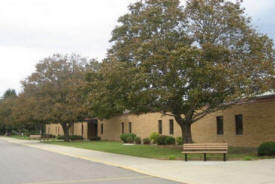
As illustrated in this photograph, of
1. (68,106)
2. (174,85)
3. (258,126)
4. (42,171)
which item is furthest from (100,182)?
(68,106)

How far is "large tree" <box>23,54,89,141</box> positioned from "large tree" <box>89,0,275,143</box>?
840 inches

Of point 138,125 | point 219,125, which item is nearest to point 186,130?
point 219,125

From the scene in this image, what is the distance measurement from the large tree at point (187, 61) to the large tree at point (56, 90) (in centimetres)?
2134

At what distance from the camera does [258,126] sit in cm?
2436

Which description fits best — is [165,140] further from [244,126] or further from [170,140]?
[244,126]

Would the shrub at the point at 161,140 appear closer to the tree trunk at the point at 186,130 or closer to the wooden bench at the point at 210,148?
the tree trunk at the point at 186,130

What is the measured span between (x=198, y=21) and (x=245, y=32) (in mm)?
2759

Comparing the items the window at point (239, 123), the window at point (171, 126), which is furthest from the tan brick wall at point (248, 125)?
the window at point (171, 126)

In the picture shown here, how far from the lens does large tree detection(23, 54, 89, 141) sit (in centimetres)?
4294

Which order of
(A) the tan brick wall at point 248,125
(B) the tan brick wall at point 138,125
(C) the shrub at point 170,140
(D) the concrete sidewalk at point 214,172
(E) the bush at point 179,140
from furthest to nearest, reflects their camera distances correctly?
(B) the tan brick wall at point 138,125
(C) the shrub at point 170,140
(E) the bush at point 179,140
(A) the tan brick wall at point 248,125
(D) the concrete sidewalk at point 214,172

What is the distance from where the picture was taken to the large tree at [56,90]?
4294 cm

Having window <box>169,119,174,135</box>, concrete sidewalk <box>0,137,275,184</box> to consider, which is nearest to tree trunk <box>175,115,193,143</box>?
concrete sidewalk <box>0,137,275,184</box>

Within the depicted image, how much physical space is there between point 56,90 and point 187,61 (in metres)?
28.3

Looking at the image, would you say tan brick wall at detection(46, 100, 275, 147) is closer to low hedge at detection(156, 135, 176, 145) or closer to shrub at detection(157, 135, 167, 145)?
low hedge at detection(156, 135, 176, 145)
